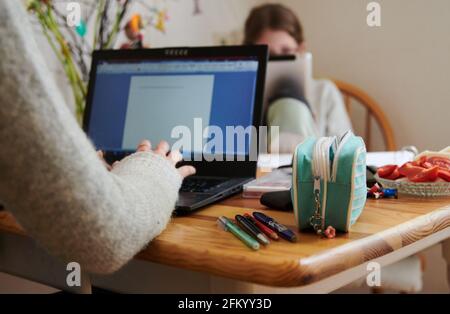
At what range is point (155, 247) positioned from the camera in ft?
1.97

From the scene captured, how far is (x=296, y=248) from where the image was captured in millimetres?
550

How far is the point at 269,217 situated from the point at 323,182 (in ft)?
0.29

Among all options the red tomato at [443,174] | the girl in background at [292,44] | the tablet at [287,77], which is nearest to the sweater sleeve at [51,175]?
the red tomato at [443,174]

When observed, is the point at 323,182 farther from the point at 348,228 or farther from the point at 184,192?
the point at 184,192

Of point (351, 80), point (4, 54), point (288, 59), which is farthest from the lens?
point (351, 80)

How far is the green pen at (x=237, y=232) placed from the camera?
1.83 feet

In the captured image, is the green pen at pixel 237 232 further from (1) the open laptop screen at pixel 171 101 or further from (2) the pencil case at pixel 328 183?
(1) the open laptop screen at pixel 171 101

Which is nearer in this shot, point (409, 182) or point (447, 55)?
point (409, 182)

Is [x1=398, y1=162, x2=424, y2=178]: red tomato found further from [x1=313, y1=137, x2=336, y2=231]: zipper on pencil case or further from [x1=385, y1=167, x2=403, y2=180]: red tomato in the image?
[x1=313, y1=137, x2=336, y2=231]: zipper on pencil case

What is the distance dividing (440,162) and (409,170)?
48mm

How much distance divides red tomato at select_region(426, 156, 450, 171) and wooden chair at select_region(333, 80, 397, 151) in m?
1.15
